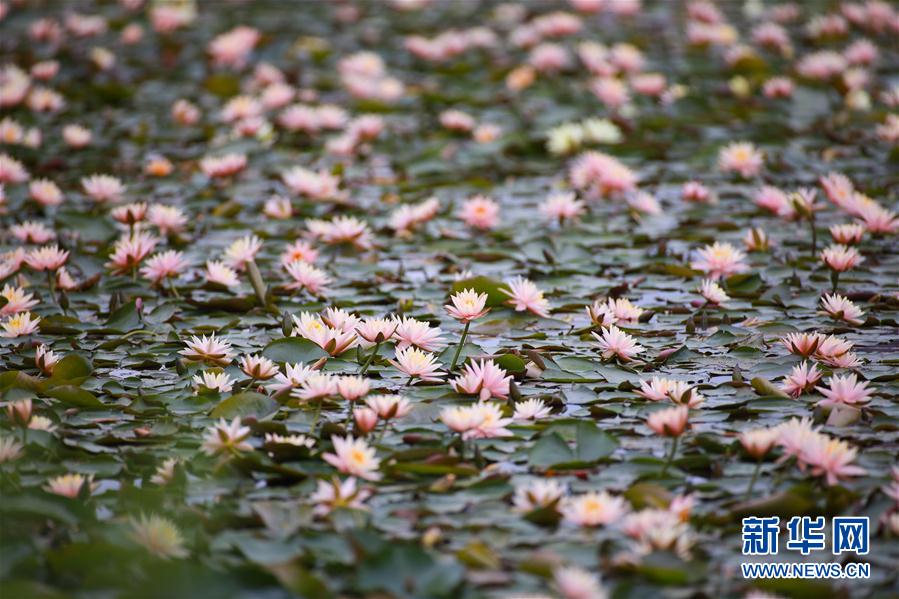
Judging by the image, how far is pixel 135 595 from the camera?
183cm

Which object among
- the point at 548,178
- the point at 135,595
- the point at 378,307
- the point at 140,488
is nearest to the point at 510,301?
the point at 378,307

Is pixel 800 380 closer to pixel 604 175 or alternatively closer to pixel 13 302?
pixel 604 175

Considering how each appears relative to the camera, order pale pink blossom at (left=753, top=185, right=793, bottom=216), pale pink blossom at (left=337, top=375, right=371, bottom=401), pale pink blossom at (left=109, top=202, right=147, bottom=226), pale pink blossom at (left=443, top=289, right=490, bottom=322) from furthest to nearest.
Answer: pale pink blossom at (left=753, top=185, right=793, bottom=216), pale pink blossom at (left=109, top=202, right=147, bottom=226), pale pink blossom at (left=443, top=289, right=490, bottom=322), pale pink blossom at (left=337, top=375, right=371, bottom=401)

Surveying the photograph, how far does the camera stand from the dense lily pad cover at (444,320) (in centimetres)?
203

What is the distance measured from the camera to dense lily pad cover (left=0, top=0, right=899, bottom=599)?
2.03 meters

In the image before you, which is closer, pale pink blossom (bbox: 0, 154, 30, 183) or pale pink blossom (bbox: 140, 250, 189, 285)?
pale pink blossom (bbox: 140, 250, 189, 285)

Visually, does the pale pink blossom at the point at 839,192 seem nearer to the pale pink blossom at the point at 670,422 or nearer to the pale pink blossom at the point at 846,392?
the pale pink blossom at the point at 846,392

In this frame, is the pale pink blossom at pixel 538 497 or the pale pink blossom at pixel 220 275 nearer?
the pale pink blossom at pixel 538 497

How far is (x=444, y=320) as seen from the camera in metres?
3.22

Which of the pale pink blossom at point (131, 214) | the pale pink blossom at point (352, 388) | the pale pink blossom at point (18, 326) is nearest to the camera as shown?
the pale pink blossom at point (352, 388)

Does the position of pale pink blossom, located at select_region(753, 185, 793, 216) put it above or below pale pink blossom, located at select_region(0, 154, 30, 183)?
above

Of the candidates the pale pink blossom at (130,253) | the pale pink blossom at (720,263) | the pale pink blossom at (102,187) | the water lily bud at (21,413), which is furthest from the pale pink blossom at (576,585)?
the pale pink blossom at (102,187)

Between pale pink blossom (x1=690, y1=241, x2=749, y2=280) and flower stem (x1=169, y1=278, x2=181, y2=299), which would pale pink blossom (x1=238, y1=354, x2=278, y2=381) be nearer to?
flower stem (x1=169, y1=278, x2=181, y2=299)

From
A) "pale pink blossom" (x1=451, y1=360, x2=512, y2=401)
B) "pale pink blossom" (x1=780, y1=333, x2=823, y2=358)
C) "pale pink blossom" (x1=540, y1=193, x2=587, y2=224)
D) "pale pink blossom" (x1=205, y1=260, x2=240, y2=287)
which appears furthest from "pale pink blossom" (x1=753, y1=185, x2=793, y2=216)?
"pale pink blossom" (x1=205, y1=260, x2=240, y2=287)
